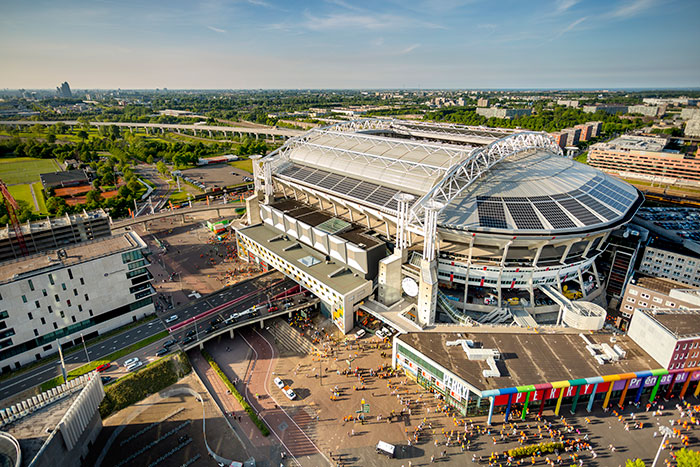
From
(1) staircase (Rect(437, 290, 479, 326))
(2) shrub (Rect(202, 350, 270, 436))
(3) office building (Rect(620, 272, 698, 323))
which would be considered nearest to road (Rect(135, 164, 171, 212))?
(2) shrub (Rect(202, 350, 270, 436))

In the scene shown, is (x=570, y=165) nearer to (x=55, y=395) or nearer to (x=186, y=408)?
(x=186, y=408)

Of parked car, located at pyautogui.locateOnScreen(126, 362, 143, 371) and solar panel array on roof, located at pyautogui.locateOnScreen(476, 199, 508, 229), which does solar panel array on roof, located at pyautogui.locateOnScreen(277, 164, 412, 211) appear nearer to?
solar panel array on roof, located at pyautogui.locateOnScreen(476, 199, 508, 229)

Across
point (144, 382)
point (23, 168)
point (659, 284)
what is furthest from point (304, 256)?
point (23, 168)

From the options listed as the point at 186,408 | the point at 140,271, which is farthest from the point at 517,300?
the point at 140,271

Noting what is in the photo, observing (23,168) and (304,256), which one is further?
(23,168)

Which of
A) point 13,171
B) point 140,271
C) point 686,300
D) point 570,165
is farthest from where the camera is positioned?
point 13,171

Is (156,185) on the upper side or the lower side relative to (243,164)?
lower

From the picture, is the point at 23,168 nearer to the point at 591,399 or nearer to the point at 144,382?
the point at 144,382
